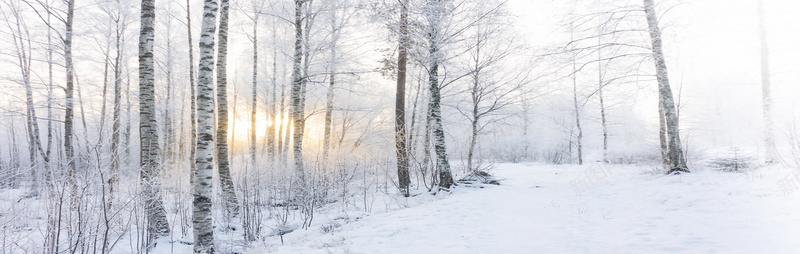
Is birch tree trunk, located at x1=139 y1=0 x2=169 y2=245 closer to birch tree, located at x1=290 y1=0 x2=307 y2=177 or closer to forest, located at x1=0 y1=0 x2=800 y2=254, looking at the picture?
forest, located at x1=0 y1=0 x2=800 y2=254

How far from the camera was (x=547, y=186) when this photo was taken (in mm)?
9312

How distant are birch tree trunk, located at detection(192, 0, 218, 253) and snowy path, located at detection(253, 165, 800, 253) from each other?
3.34ft

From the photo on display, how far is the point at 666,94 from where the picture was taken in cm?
897

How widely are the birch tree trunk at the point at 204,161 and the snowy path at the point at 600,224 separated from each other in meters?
1.02

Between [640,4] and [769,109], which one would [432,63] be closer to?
[640,4]

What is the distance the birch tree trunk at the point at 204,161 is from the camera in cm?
497

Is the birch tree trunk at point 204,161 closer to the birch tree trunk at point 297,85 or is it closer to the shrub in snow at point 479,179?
the birch tree trunk at point 297,85

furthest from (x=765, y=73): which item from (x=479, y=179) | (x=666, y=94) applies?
(x=479, y=179)

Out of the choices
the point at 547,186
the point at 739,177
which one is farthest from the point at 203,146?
the point at 739,177

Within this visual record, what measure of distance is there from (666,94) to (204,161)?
10.5 metres

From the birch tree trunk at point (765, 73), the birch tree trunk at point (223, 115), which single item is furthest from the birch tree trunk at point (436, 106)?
the birch tree trunk at point (765, 73)

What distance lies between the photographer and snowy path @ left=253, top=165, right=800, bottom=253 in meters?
3.60

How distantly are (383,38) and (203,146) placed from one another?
701cm

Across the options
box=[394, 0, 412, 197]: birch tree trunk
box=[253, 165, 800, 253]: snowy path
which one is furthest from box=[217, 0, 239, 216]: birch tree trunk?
box=[394, 0, 412, 197]: birch tree trunk
